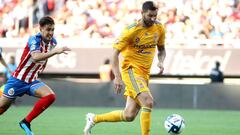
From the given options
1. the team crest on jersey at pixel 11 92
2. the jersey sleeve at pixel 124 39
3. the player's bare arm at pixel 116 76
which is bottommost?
the team crest on jersey at pixel 11 92

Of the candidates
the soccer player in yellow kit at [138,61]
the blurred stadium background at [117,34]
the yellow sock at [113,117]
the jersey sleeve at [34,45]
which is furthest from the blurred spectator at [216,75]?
the jersey sleeve at [34,45]

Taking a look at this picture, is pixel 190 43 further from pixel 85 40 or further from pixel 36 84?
pixel 36 84

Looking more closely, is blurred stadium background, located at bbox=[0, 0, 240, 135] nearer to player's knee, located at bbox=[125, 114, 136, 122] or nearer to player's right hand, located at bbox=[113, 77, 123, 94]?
player's knee, located at bbox=[125, 114, 136, 122]

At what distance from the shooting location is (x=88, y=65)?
2458 cm

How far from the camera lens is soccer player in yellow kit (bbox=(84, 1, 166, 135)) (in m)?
10.3

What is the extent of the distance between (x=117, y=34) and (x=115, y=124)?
856 centimetres

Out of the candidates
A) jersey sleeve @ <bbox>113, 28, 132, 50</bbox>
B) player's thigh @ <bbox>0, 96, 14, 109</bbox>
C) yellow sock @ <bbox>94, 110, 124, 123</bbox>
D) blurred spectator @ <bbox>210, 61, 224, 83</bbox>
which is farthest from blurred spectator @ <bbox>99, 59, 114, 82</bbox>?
jersey sleeve @ <bbox>113, 28, 132, 50</bbox>

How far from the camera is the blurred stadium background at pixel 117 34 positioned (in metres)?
22.6

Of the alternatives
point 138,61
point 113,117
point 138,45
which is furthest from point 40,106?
point 138,45

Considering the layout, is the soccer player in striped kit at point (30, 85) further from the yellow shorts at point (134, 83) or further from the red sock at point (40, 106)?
the yellow shorts at point (134, 83)

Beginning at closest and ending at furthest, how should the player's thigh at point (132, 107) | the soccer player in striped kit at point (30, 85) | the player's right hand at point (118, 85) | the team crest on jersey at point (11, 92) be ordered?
the player's right hand at point (118, 85) < the player's thigh at point (132, 107) < the soccer player in striped kit at point (30, 85) < the team crest on jersey at point (11, 92)

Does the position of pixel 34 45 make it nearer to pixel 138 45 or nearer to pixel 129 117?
pixel 138 45

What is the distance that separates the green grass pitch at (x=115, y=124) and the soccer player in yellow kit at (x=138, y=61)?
244cm

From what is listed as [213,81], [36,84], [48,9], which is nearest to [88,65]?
[48,9]
